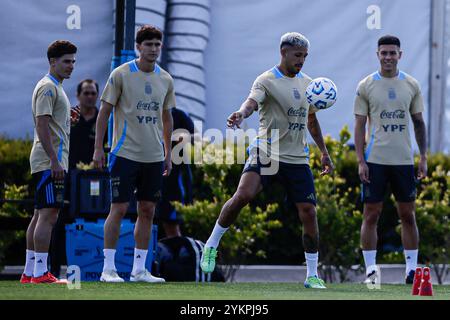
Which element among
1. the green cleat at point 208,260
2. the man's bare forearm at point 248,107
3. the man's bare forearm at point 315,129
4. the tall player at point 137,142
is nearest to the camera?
the man's bare forearm at point 248,107

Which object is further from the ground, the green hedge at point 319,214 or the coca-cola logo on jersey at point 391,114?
the coca-cola logo on jersey at point 391,114

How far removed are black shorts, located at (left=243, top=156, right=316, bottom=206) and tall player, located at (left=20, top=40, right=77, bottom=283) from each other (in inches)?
66.2

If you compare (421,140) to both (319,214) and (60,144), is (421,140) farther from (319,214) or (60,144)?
(60,144)

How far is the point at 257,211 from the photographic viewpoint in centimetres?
1344

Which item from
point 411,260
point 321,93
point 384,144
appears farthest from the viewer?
point 411,260

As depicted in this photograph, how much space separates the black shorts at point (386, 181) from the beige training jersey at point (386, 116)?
6 centimetres

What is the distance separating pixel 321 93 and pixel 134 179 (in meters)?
1.85

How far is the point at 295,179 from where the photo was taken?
9820 millimetres

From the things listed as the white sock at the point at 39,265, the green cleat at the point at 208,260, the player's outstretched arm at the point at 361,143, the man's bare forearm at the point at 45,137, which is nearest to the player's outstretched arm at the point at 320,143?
the player's outstretched arm at the point at 361,143

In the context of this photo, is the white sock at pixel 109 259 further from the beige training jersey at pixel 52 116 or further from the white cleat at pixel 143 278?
the beige training jersey at pixel 52 116

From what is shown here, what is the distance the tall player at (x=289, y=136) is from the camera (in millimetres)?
9797

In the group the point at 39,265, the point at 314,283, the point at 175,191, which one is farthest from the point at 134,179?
the point at 175,191

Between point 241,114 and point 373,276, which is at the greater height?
point 241,114
